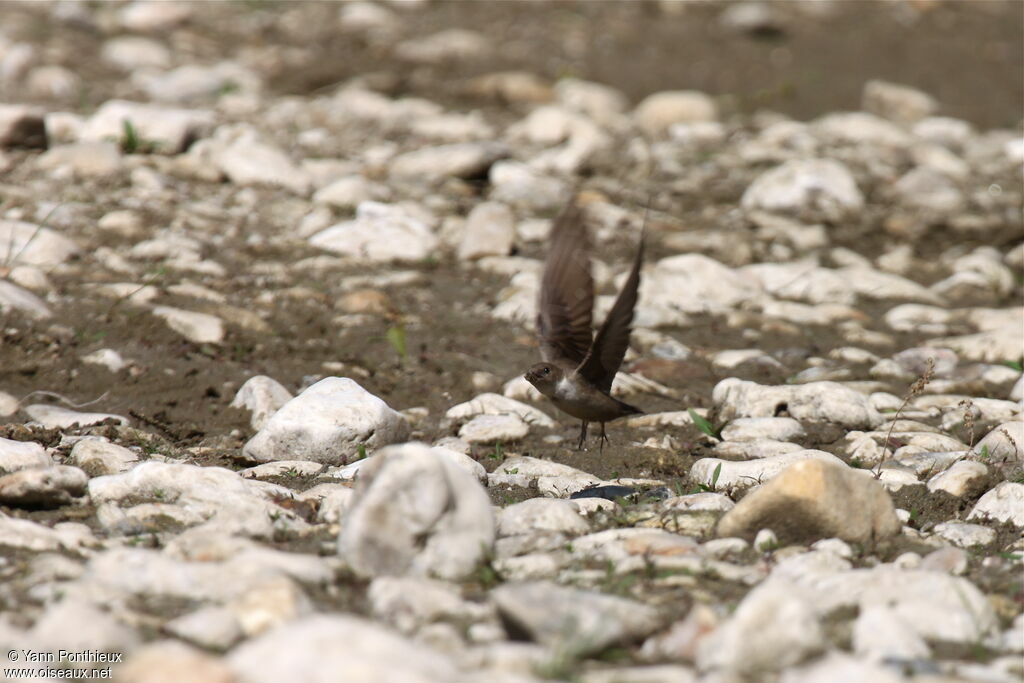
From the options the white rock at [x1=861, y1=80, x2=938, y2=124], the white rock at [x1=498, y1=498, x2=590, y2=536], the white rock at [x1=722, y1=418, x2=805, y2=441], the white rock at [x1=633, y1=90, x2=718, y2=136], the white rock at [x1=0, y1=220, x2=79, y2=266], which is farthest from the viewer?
the white rock at [x1=861, y1=80, x2=938, y2=124]

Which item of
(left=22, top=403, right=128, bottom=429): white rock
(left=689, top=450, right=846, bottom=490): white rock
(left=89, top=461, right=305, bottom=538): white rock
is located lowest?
(left=22, top=403, right=128, bottom=429): white rock

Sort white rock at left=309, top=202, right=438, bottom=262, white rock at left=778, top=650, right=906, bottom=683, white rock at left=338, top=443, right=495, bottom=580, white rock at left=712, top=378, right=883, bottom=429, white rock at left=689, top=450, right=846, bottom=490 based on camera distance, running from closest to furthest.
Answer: white rock at left=778, top=650, right=906, bottom=683 → white rock at left=338, top=443, right=495, bottom=580 → white rock at left=689, top=450, right=846, bottom=490 → white rock at left=712, top=378, right=883, bottom=429 → white rock at left=309, top=202, right=438, bottom=262

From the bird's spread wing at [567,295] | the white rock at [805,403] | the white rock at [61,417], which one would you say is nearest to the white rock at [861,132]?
the white rock at [805,403]

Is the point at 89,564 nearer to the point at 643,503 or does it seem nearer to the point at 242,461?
the point at 242,461

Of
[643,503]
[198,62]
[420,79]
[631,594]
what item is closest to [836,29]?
[420,79]

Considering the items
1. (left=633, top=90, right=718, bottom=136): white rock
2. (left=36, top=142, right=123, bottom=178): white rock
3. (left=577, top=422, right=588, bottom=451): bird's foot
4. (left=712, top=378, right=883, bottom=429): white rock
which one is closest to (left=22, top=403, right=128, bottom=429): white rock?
(left=577, top=422, right=588, bottom=451): bird's foot

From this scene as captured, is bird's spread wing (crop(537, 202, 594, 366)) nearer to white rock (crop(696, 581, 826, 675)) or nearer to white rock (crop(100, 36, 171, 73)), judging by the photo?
white rock (crop(696, 581, 826, 675))

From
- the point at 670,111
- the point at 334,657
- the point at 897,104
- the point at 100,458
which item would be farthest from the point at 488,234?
the point at 897,104
